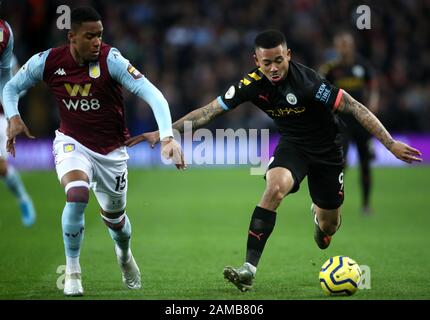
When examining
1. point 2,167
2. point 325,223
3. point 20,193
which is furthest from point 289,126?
point 20,193

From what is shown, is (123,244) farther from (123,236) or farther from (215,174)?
(215,174)

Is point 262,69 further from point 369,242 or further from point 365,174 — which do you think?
point 365,174

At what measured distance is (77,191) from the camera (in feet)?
21.8

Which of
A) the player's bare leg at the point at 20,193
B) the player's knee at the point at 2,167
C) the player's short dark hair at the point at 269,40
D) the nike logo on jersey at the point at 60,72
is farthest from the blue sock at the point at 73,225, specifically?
the player's bare leg at the point at 20,193

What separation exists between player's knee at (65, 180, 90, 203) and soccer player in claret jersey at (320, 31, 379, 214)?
6873mm

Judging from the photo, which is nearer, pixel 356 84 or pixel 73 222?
pixel 73 222

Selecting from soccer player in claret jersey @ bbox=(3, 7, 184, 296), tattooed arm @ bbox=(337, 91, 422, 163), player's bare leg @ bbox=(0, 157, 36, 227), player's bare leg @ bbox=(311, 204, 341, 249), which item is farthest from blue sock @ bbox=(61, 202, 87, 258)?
player's bare leg @ bbox=(0, 157, 36, 227)

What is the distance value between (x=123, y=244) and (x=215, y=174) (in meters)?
13.2

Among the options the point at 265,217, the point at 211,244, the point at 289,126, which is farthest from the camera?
the point at 211,244

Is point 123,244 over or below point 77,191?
below

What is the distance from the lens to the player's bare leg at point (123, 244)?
7414 mm

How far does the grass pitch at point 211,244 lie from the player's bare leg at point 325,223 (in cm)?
29

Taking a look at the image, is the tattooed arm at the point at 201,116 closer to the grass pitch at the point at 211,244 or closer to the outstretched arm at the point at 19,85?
the outstretched arm at the point at 19,85

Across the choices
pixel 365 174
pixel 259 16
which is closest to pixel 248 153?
pixel 259 16
